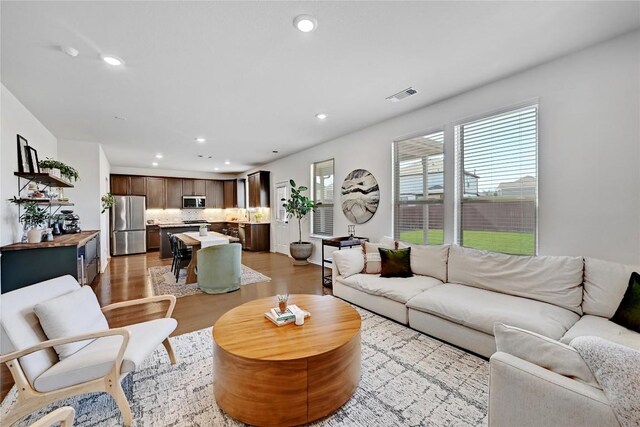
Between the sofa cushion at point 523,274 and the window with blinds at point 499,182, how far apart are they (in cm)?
39

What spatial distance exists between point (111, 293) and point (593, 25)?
21.8 ft

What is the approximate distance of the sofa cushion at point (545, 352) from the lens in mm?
1055

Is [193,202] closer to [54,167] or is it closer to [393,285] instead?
[54,167]

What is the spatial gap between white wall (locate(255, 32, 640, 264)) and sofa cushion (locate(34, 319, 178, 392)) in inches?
150

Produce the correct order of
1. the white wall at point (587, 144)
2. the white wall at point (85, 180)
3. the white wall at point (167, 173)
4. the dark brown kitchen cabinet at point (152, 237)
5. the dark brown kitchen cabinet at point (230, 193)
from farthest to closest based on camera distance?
the dark brown kitchen cabinet at point (230, 193)
the white wall at point (167, 173)
the dark brown kitchen cabinet at point (152, 237)
the white wall at point (85, 180)
the white wall at point (587, 144)

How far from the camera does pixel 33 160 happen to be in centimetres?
375

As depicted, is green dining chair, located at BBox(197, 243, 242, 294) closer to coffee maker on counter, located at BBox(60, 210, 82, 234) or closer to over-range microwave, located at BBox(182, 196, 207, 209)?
coffee maker on counter, located at BBox(60, 210, 82, 234)

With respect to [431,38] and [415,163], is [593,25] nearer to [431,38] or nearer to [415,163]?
[431,38]

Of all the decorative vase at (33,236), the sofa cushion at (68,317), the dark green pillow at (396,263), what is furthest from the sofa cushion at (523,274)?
the decorative vase at (33,236)

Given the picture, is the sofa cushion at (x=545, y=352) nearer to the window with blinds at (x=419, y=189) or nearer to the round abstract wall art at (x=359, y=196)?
the window with blinds at (x=419, y=189)

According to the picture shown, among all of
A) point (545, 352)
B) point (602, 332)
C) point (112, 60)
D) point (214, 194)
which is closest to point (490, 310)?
point (602, 332)

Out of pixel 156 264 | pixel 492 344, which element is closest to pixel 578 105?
pixel 492 344

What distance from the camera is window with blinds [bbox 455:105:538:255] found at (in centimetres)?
289

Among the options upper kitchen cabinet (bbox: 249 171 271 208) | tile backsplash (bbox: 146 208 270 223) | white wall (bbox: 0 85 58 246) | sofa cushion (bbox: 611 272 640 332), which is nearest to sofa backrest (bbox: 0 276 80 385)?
white wall (bbox: 0 85 58 246)
